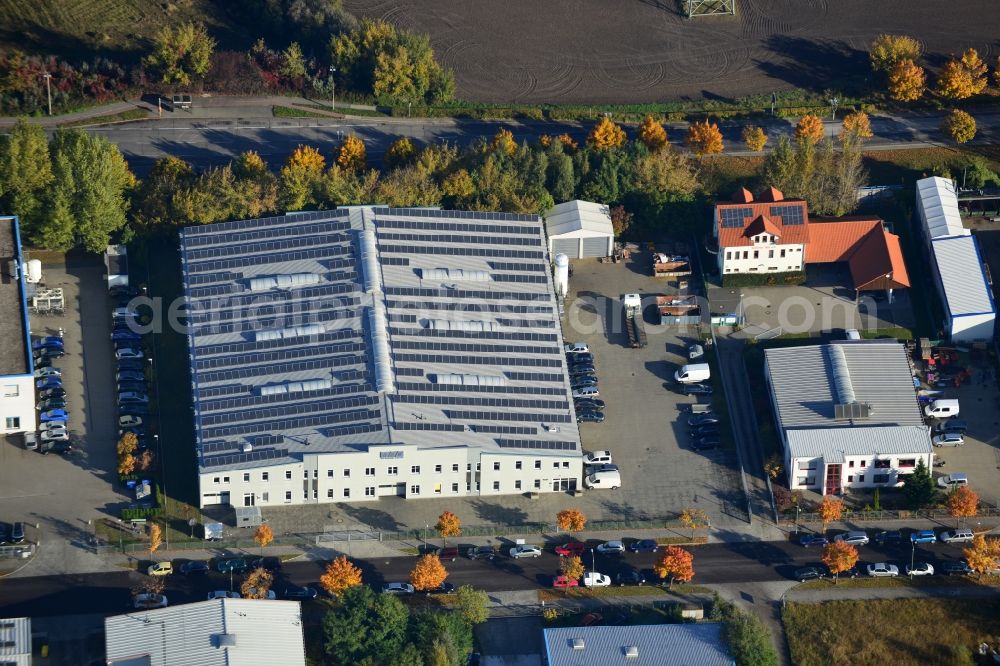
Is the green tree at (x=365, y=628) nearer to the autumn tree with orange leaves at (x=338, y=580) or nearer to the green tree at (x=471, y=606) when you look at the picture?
the autumn tree with orange leaves at (x=338, y=580)

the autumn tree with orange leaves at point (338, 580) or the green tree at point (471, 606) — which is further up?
the autumn tree with orange leaves at point (338, 580)

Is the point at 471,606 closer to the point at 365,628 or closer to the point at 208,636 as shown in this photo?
the point at 365,628

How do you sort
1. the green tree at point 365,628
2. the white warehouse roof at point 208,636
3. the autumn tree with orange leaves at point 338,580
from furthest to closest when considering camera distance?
1. the autumn tree with orange leaves at point 338,580
2. the green tree at point 365,628
3. the white warehouse roof at point 208,636

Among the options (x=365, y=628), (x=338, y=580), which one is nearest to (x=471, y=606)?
(x=365, y=628)

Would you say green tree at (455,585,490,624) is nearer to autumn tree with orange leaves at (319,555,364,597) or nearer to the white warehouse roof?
autumn tree with orange leaves at (319,555,364,597)

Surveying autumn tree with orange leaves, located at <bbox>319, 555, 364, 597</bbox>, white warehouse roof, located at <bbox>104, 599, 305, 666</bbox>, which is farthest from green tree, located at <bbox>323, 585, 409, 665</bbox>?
white warehouse roof, located at <bbox>104, 599, 305, 666</bbox>

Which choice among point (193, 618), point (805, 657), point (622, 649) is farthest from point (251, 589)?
point (805, 657)

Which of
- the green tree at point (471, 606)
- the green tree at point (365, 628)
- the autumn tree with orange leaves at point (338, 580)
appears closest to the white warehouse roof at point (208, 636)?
the green tree at point (365, 628)
